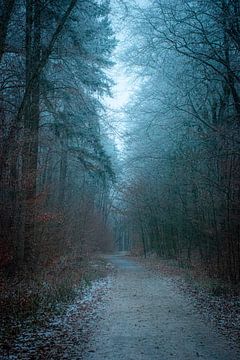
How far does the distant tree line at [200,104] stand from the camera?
12.9 m

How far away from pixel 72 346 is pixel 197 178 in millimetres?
10690

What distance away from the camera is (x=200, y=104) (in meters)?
18.4

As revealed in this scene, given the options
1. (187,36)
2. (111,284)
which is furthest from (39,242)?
(187,36)

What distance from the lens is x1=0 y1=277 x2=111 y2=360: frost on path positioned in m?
6.88

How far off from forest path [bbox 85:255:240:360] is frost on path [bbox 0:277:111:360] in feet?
0.92

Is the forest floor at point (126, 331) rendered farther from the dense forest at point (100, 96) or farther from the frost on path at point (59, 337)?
the dense forest at point (100, 96)

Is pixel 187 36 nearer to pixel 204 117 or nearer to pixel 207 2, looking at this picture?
pixel 207 2

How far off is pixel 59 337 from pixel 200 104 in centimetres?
1326

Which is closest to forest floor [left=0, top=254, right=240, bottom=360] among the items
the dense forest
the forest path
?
the forest path

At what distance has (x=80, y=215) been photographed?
26.0m

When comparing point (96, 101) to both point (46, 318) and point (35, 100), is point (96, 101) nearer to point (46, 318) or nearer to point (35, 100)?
point (35, 100)

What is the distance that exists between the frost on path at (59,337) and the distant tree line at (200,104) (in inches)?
255

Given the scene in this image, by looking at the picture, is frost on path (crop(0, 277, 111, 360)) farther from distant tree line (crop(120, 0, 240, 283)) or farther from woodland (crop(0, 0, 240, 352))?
distant tree line (crop(120, 0, 240, 283))

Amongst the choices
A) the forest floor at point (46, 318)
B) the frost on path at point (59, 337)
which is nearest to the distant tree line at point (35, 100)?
the forest floor at point (46, 318)
